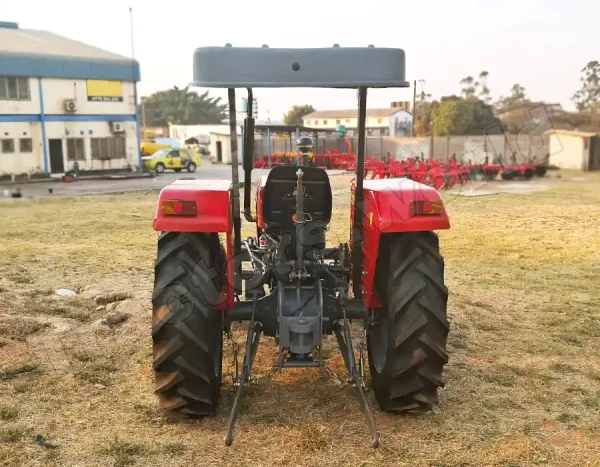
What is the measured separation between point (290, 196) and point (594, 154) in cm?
3186

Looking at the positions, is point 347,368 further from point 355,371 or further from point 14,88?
point 14,88

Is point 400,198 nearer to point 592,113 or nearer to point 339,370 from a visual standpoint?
point 339,370

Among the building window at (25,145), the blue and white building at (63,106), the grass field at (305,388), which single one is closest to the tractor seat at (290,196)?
the grass field at (305,388)

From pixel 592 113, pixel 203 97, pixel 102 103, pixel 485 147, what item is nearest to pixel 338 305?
pixel 102 103

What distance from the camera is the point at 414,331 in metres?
3.88

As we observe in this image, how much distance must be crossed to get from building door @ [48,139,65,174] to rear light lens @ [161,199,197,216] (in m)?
27.5

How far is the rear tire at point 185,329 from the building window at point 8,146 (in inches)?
1055

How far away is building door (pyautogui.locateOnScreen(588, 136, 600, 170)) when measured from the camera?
3203 centimetres

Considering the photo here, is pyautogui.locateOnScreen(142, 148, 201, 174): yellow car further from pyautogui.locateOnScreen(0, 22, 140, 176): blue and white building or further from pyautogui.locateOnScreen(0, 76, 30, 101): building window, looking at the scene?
pyautogui.locateOnScreen(0, 76, 30, 101): building window

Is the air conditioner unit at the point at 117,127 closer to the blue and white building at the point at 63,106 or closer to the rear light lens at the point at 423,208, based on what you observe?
the blue and white building at the point at 63,106

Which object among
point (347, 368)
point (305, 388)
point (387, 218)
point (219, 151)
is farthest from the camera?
point (219, 151)

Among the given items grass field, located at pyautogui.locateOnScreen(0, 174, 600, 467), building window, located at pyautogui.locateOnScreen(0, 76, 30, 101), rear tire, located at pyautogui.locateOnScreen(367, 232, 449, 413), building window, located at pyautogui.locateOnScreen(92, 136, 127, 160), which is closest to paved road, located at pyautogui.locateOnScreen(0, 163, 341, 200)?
building window, located at pyautogui.locateOnScreen(92, 136, 127, 160)

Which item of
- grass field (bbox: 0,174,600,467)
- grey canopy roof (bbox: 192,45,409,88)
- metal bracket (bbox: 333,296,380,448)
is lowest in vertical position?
grass field (bbox: 0,174,600,467)

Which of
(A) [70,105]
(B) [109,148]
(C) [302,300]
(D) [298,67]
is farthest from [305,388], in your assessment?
(B) [109,148]
